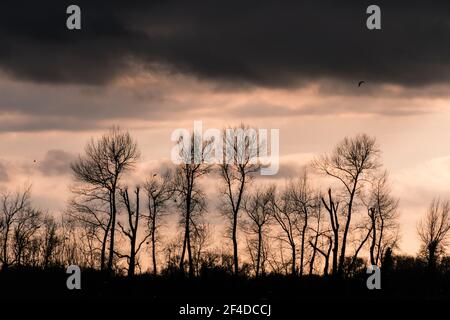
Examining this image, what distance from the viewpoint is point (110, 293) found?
67.5m

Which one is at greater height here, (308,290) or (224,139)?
(224,139)

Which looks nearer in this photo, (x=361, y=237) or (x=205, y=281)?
(x=205, y=281)

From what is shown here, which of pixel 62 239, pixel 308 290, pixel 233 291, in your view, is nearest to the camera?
pixel 233 291

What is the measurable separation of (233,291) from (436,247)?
1688 inches

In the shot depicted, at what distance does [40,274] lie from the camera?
73.2 m

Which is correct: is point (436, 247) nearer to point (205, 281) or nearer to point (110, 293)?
point (205, 281)

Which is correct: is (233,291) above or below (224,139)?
below

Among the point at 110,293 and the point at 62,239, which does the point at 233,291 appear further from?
the point at 62,239

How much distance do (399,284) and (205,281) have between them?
2200 centimetres
